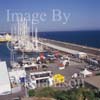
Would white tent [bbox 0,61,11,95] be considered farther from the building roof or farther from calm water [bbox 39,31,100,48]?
calm water [bbox 39,31,100,48]

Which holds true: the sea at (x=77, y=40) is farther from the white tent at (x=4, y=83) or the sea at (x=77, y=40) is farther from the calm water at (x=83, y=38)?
the white tent at (x=4, y=83)

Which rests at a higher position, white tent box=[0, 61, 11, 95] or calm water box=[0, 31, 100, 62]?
white tent box=[0, 61, 11, 95]

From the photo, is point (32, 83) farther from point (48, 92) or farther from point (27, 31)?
point (27, 31)

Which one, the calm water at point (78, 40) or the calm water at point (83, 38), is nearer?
the calm water at point (78, 40)

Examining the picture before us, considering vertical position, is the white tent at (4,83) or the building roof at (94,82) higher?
the white tent at (4,83)

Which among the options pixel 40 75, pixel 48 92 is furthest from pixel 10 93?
pixel 40 75

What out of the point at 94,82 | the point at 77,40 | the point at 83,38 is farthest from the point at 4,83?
the point at 83,38

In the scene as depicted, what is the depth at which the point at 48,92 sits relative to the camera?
10.5 m

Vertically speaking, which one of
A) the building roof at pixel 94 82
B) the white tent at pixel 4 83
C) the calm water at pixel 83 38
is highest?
the white tent at pixel 4 83

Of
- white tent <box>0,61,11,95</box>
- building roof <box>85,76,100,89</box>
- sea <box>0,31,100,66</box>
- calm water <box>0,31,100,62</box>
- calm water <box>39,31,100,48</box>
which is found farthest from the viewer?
calm water <box>39,31,100,48</box>

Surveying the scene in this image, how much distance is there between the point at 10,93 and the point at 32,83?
4.98m

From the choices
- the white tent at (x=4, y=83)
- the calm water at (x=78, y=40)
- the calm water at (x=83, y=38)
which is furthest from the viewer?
the calm water at (x=83, y=38)

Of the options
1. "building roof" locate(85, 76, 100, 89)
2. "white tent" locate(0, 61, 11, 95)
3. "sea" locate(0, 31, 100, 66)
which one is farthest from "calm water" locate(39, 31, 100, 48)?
"white tent" locate(0, 61, 11, 95)

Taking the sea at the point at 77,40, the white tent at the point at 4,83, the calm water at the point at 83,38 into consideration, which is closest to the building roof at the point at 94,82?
the white tent at the point at 4,83
